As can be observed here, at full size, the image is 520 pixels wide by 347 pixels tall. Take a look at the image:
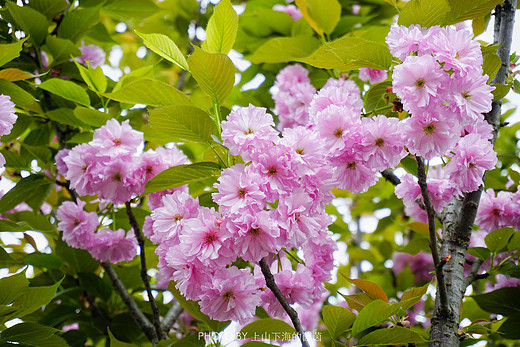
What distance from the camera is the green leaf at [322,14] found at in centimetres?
198

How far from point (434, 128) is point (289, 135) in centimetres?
30

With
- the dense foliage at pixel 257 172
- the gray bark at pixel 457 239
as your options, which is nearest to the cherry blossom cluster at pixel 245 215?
the dense foliage at pixel 257 172

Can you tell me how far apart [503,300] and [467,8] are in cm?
93

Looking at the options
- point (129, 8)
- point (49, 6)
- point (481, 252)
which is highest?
point (129, 8)

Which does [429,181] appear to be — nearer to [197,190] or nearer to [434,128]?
[434,128]

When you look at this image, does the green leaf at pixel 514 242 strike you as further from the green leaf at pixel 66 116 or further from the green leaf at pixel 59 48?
the green leaf at pixel 59 48

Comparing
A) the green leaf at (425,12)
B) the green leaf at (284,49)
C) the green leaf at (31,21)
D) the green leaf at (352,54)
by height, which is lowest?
the green leaf at (352,54)

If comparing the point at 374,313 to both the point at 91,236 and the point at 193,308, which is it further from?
the point at 91,236

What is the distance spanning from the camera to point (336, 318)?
1.30 metres

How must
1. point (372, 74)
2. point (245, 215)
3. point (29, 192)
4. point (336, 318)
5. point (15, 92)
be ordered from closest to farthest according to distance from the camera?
point (245, 215), point (336, 318), point (15, 92), point (29, 192), point (372, 74)

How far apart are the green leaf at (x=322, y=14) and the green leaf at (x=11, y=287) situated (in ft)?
4.47

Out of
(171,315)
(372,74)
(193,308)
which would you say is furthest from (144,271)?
(372,74)

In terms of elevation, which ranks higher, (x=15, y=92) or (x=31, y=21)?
(x=31, y=21)

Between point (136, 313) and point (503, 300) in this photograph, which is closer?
point (503, 300)
